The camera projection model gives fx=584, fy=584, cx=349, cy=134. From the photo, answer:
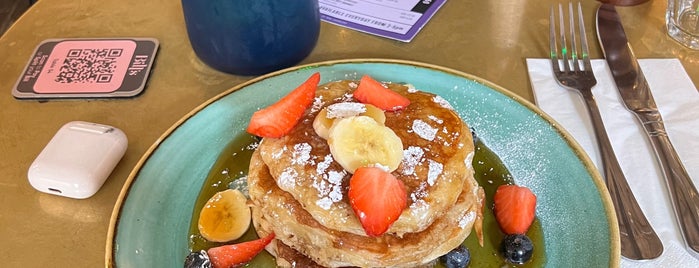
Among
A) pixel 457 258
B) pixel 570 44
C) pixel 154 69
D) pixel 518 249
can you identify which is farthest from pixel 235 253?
pixel 570 44

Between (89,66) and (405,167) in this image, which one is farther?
(89,66)

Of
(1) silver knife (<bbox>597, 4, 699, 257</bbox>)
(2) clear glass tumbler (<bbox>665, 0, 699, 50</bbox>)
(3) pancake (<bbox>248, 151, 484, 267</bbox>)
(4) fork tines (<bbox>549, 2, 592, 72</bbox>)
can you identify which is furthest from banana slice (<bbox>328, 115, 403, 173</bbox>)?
(2) clear glass tumbler (<bbox>665, 0, 699, 50</bbox>)

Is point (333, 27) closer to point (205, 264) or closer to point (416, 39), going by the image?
point (416, 39)

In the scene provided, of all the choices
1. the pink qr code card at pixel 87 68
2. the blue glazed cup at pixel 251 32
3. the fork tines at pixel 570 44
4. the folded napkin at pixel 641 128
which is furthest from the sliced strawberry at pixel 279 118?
the fork tines at pixel 570 44

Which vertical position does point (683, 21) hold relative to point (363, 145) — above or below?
below

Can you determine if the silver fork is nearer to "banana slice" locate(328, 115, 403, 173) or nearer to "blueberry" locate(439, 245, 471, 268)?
"blueberry" locate(439, 245, 471, 268)

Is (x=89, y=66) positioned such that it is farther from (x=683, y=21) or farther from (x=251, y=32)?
(x=683, y=21)
